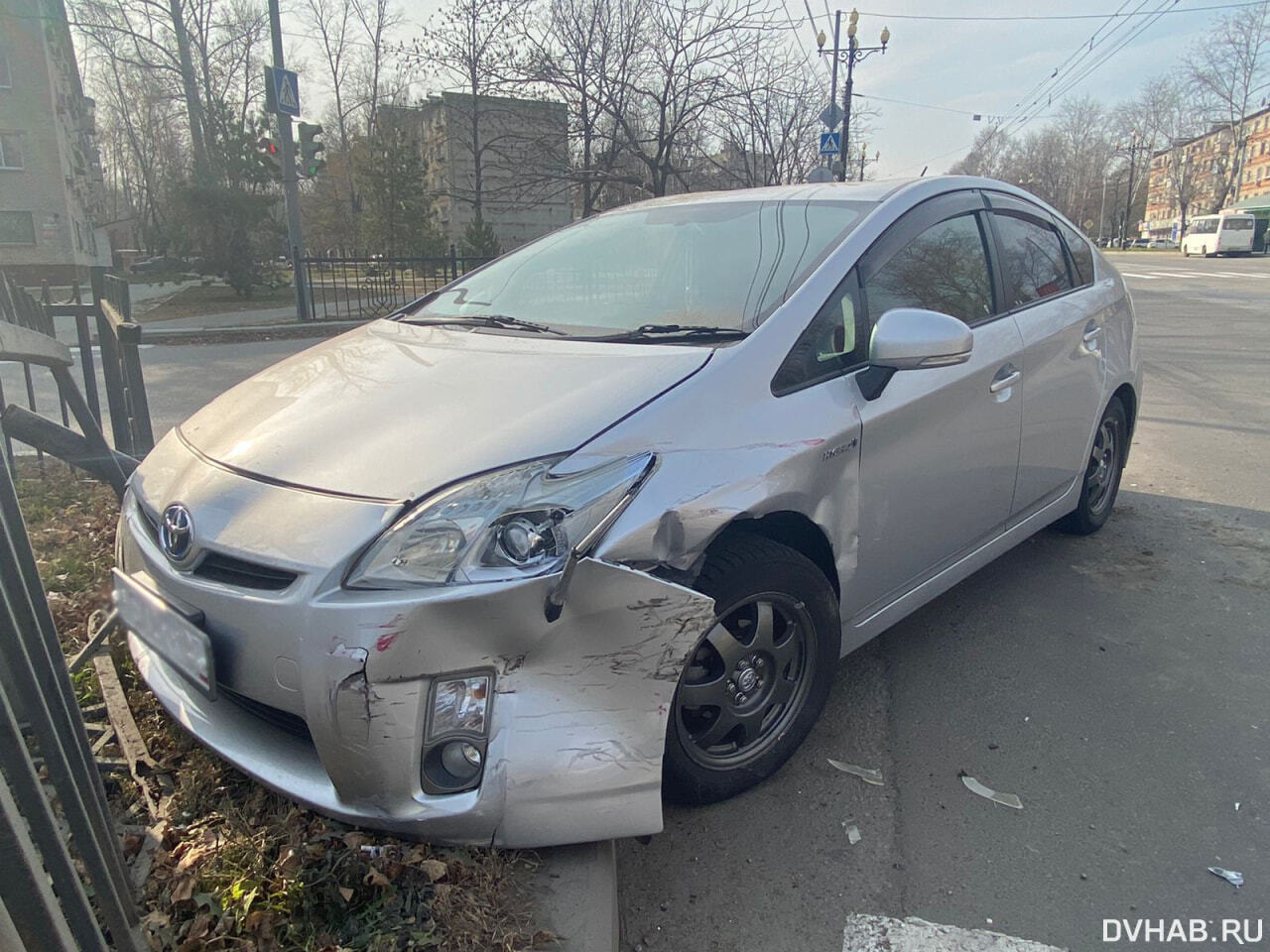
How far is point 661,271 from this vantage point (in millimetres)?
2984

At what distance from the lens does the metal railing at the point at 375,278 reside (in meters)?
16.5

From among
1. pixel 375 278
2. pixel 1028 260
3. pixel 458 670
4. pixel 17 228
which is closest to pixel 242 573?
pixel 458 670

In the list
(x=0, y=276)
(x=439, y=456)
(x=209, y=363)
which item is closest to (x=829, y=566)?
(x=439, y=456)

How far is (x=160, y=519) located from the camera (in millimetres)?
2078

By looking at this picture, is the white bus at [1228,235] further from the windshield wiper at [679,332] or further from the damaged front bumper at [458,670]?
the damaged front bumper at [458,670]

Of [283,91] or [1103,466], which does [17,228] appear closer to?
[283,91]

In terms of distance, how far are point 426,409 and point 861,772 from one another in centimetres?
168

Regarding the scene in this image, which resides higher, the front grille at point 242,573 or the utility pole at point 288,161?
the utility pole at point 288,161

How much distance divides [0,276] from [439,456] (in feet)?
13.4

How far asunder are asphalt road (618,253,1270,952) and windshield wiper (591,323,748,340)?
4.39 ft

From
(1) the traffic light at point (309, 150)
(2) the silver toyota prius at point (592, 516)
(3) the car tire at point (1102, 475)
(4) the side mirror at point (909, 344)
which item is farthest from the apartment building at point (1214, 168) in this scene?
(4) the side mirror at point (909, 344)

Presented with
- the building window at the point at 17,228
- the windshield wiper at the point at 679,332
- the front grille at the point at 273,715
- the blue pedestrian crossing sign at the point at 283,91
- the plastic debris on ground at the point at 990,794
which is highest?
the blue pedestrian crossing sign at the point at 283,91

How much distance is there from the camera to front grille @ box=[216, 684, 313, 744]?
1854mm

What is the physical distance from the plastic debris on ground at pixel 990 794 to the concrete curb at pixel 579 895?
115 cm
